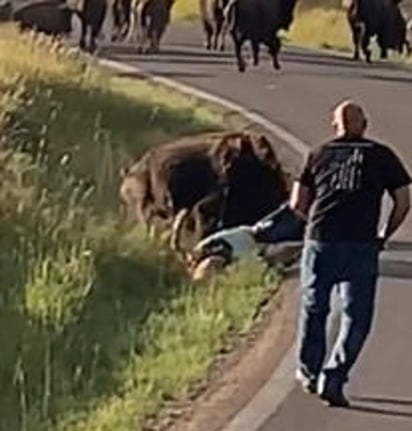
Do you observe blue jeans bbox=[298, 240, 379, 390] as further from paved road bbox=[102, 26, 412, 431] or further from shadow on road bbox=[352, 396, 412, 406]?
paved road bbox=[102, 26, 412, 431]

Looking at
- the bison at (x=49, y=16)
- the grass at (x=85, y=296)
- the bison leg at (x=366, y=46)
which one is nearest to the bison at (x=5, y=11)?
the bison at (x=49, y=16)

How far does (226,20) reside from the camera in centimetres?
3744

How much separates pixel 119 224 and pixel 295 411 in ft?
18.9

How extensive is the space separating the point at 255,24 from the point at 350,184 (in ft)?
76.4

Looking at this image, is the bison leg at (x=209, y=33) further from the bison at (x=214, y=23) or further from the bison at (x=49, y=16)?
the bison at (x=49, y=16)

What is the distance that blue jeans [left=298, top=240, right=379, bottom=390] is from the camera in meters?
12.4

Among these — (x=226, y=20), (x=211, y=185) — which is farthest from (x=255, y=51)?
(x=211, y=185)

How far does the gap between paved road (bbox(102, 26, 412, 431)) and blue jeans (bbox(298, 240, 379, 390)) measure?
29cm

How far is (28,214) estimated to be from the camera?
17.1m

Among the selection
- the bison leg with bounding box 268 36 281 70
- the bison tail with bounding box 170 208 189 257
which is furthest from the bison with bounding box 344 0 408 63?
the bison tail with bounding box 170 208 189 257

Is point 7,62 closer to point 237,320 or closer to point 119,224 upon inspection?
point 119,224

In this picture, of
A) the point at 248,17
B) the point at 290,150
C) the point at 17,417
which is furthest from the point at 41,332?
the point at 248,17

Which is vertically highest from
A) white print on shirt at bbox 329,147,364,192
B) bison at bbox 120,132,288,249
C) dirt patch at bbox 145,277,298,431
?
white print on shirt at bbox 329,147,364,192

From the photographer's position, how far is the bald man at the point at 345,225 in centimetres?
1223
